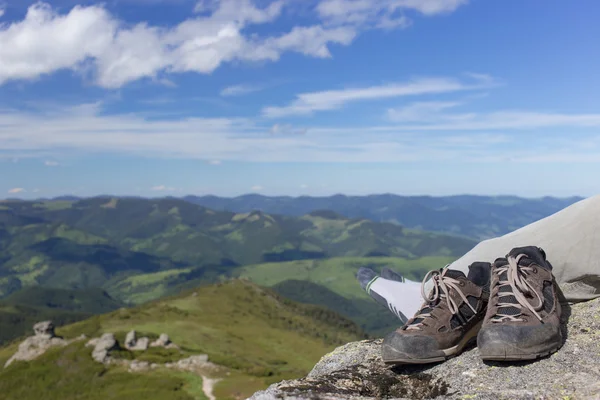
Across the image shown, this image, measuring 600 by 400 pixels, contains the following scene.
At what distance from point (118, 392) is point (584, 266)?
7186 cm

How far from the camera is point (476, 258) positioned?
782 cm

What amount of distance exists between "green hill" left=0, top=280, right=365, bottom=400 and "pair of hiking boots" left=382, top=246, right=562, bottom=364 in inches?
2177

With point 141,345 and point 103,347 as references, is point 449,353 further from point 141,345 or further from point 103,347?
point 141,345

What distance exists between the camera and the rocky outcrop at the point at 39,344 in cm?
10593

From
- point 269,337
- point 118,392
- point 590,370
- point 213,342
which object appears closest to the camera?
point 590,370

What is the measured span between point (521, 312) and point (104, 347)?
9554 cm

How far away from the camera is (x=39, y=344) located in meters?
109

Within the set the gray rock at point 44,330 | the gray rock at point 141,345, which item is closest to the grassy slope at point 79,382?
→ the gray rock at point 141,345

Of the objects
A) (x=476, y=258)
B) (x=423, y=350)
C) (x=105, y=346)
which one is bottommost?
(x=105, y=346)

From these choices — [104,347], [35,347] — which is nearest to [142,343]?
[104,347]

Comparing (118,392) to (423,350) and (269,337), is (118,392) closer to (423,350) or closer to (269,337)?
(423,350)

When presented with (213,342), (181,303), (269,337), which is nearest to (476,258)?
(213,342)

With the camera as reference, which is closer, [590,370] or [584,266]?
[590,370]

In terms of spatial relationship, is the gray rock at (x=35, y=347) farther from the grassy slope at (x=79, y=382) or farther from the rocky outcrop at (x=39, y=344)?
the grassy slope at (x=79, y=382)
